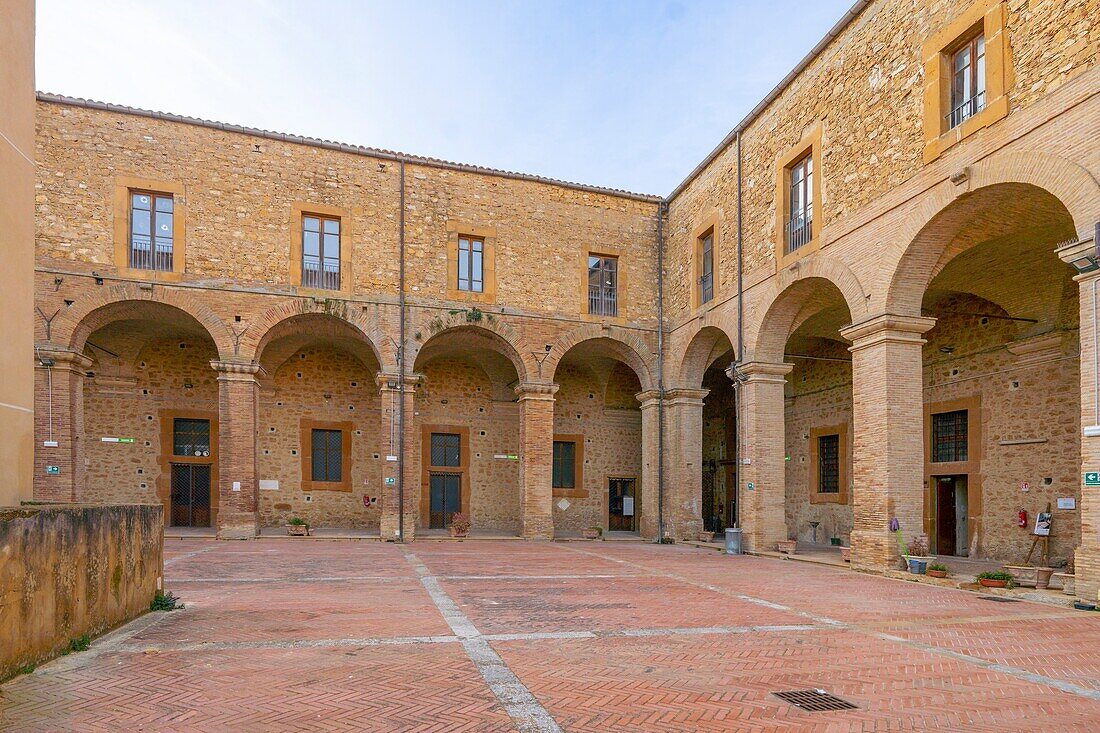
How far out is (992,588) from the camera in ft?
36.9

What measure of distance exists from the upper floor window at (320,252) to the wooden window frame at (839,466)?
14777 millimetres

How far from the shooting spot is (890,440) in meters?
13.0

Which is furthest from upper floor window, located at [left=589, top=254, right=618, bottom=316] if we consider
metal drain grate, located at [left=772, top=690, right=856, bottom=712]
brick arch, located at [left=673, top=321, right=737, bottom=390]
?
metal drain grate, located at [left=772, top=690, right=856, bottom=712]

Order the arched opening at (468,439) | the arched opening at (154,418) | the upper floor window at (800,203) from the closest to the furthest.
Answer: the upper floor window at (800,203) → the arched opening at (154,418) → the arched opening at (468,439)

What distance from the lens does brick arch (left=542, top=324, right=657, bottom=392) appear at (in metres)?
21.4

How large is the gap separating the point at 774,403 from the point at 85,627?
14808 millimetres

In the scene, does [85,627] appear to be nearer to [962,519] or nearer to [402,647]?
[402,647]

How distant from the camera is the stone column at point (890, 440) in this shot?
12992 millimetres

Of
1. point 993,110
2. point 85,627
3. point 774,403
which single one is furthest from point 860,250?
point 85,627

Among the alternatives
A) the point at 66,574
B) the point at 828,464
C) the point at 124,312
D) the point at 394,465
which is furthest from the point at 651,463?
the point at 66,574

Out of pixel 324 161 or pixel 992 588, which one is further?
pixel 324 161

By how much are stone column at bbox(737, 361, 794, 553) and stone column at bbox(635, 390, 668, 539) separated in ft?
14.9

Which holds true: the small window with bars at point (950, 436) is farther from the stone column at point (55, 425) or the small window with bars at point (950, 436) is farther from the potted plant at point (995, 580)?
the stone column at point (55, 425)

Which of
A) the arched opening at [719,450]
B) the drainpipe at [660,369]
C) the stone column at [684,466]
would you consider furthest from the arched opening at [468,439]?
the arched opening at [719,450]
